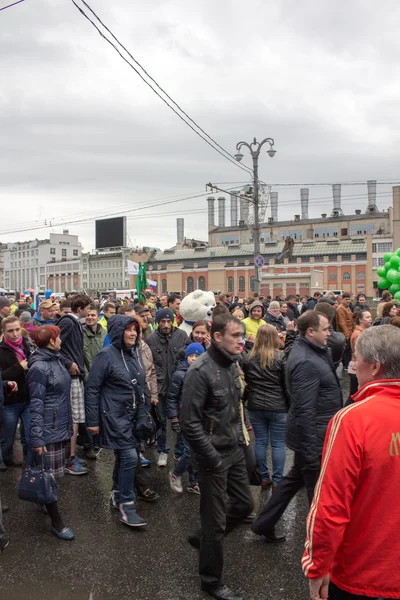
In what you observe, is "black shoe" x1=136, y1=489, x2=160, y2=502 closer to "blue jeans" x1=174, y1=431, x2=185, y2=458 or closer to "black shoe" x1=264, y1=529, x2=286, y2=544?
"blue jeans" x1=174, y1=431, x2=185, y2=458

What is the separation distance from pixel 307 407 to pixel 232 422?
68cm

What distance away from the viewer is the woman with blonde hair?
5.39 meters

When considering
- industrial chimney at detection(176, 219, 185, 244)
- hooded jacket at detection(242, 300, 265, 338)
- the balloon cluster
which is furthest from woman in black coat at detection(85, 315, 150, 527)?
industrial chimney at detection(176, 219, 185, 244)

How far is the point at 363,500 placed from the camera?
2.13 m

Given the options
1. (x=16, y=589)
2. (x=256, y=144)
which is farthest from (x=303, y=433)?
(x=256, y=144)

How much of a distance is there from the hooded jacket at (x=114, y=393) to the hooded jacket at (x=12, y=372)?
160 cm

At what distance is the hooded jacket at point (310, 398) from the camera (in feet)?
13.3

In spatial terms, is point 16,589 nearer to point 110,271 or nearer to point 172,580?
point 172,580

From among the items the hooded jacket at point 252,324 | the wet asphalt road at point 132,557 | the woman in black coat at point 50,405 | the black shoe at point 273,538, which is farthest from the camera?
the hooded jacket at point 252,324

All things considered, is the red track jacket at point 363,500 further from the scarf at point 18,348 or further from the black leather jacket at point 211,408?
the scarf at point 18,348

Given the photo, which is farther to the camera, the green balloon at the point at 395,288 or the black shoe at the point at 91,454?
the green balloon at the point at 395,288

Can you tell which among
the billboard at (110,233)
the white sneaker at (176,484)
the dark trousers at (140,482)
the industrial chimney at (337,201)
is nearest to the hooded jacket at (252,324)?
the white sneaker at (176,484)

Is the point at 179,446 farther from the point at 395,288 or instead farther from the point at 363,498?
the point at 395,288

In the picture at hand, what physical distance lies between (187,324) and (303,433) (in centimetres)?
342
